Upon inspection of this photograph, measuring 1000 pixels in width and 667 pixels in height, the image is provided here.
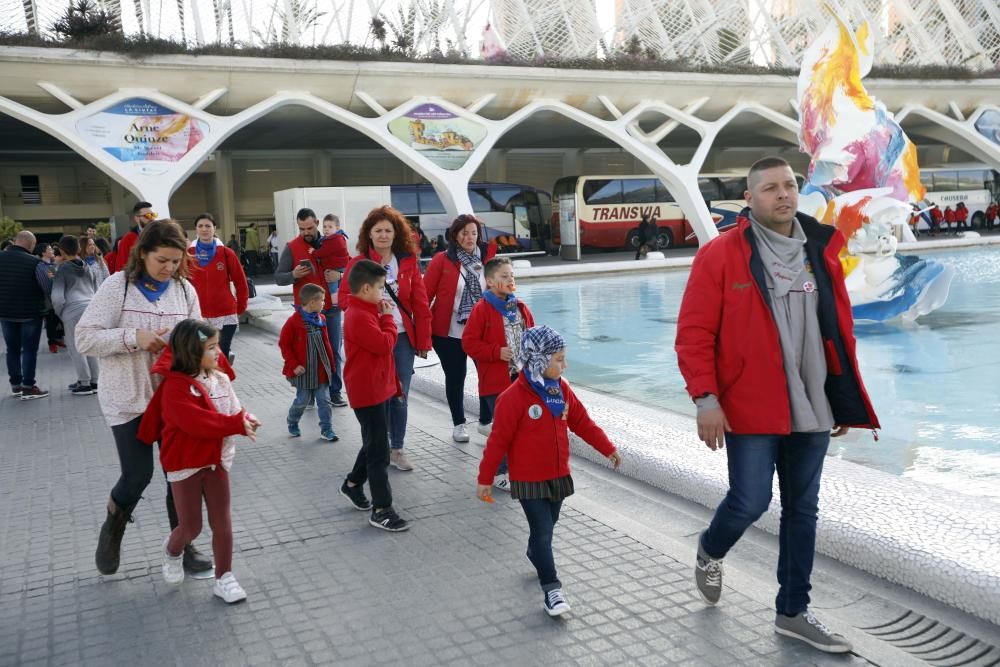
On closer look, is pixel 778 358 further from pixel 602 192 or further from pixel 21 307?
pixel 602 192

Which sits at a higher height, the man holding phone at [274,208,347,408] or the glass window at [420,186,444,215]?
the glass window at [420,186,444,215]

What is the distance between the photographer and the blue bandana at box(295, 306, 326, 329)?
645cm

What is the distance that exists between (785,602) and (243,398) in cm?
593

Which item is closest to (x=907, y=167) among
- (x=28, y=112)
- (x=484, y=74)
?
(x=484, y=74)

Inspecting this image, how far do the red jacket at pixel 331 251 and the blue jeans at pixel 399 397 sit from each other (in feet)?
6.45

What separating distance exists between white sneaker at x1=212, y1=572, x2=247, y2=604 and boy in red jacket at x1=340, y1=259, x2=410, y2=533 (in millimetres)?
918

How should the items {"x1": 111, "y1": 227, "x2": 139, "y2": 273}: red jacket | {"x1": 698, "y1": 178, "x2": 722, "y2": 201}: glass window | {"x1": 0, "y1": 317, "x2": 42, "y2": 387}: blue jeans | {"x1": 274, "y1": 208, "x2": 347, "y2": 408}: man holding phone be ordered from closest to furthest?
{"x1": 274, "y1": 208, "x2": 347, "y2": 408}: man holding phone < {"x1": 111, "y1": 227, "x2": 139, "y2": 273}: red jacket < {"x1": 0, "y1": 317, "x2": 42, "y2": 387}: blue jeans < {"x1": 698, "y1": 178, "x2": 722, "y2": 201}: glass window

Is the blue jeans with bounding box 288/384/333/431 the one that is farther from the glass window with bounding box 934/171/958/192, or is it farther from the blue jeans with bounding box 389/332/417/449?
the glass window with bounding box 934/171/958/192

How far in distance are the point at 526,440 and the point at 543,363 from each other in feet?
1.01

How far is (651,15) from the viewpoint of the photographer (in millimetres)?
32812

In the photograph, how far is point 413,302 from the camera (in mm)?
5648

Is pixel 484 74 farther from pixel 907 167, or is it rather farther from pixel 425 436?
pixel 425 436

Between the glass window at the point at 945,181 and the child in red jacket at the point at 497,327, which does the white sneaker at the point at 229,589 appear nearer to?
the child in red jacket at the point at 497,327

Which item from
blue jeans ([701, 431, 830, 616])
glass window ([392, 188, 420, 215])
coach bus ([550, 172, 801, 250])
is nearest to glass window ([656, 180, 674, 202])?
coach bus ([550, 172, 801, 250])
